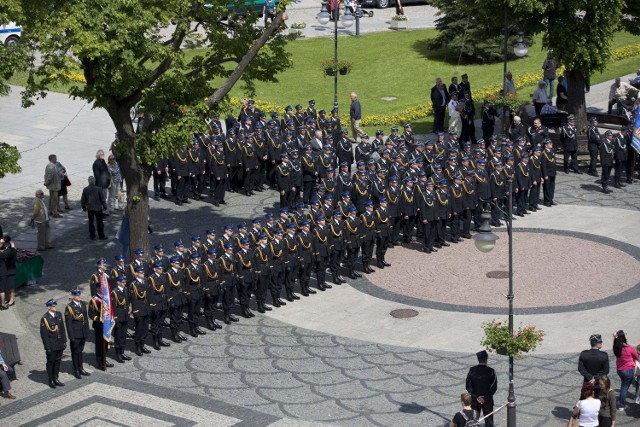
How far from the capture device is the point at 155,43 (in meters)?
25.5

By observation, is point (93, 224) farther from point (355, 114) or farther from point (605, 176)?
point (605, 176)

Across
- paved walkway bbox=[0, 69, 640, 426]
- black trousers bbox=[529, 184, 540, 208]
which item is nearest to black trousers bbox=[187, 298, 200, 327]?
paved walkway bbox=[0, 69, 640, 426]

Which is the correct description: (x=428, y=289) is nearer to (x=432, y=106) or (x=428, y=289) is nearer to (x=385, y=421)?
(x=385, y=421)

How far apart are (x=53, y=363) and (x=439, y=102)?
21.4 m

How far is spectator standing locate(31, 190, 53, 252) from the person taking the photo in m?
30.1

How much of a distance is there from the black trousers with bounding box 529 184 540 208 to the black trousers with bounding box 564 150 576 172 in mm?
3485

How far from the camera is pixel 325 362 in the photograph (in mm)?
23781

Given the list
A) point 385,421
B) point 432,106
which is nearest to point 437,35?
point 432,106

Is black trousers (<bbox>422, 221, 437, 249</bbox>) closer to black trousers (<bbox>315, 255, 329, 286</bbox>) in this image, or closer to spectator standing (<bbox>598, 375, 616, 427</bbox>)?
black trousers (<bbox>315, 255, 329, 286</bbox>)

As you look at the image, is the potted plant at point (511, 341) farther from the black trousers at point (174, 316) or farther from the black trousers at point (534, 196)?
the black trousers at point (534, 196)

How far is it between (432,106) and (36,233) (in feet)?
55.0

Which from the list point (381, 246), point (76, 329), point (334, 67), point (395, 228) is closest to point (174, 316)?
point (76, 329)

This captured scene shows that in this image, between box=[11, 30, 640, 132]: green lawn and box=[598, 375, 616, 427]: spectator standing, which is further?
box=[11, 30, 640, 132]: green lawn

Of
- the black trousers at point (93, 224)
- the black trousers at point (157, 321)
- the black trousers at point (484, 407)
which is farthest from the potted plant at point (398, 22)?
the black trousers at point (484, 407)
